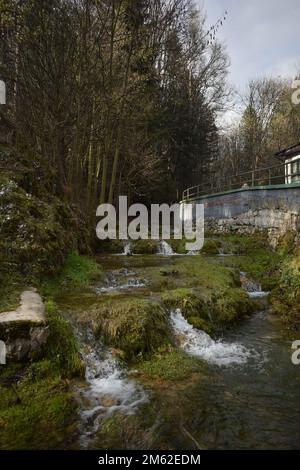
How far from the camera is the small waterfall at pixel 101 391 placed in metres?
4.27

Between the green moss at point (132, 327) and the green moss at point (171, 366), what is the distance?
22 centimetres

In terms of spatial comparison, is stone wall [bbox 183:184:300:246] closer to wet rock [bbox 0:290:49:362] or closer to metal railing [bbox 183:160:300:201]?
metal railing [bbox 183:160:300:201]

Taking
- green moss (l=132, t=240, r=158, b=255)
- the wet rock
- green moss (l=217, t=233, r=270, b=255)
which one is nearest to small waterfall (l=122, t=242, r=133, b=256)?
A: green moss (l=132, t=240, r=158, b=255)

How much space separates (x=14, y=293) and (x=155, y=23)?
1361cm

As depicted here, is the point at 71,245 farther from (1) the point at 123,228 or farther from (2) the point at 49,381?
(1) the point at 123,228

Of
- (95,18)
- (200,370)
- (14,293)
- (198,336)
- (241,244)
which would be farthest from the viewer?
(241,244)

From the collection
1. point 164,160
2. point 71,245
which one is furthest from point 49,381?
point 164,160

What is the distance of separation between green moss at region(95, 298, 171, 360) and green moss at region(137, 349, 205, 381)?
8.8 inches

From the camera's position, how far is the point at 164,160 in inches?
1105

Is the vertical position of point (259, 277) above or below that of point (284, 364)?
above

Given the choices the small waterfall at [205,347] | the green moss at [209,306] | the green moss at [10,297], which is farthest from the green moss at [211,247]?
the green moss at [10,297]

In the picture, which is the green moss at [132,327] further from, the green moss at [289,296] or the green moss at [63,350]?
the green moss at [289,296]

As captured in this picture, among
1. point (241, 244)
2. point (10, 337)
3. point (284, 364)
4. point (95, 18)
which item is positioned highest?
point (95, 18)

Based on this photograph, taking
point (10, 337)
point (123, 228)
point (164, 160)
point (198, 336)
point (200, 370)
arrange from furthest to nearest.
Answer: point (164, 160) < point (123, 228) < point (198, 336) < point (200, 370) < point (10, 337)
